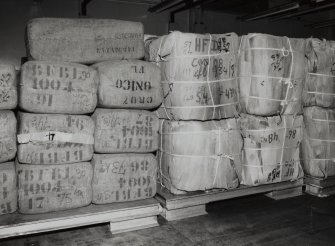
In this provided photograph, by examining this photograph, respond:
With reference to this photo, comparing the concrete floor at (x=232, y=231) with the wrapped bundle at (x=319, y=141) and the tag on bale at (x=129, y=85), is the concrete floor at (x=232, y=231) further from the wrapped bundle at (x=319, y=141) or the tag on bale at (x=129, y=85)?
the tag on bale at (x=129, y=85)

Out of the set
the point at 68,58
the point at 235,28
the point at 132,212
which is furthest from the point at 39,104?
the point at 235,28

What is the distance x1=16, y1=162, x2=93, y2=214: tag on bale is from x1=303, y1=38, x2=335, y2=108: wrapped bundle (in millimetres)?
2624

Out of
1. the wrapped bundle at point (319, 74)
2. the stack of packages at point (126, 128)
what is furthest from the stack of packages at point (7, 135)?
the wrapped bundle at point (319, 74)

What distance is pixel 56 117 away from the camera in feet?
8.50

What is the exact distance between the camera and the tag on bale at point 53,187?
2.52 metres

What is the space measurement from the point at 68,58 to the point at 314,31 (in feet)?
39.4

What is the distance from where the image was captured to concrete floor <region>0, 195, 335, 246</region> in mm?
2686

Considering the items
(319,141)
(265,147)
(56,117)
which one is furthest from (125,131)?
(319,141)

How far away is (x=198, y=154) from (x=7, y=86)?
1717mm

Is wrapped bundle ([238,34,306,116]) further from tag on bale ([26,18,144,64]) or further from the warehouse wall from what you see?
the warehouse wall

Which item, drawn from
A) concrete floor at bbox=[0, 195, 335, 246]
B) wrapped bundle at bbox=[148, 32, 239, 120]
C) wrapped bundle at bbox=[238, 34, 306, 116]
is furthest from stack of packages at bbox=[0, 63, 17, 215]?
wrapped bundle at bbox=[238, 34, 306, 116]

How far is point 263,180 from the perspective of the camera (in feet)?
11.1

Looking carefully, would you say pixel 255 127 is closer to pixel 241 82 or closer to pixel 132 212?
pixel 241 82

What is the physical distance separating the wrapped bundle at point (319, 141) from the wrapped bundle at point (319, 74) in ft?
0.41
